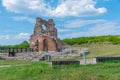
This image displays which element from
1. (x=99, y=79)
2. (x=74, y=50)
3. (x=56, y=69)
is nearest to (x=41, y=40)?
(x=74, y=50)

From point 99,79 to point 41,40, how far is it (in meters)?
36.7

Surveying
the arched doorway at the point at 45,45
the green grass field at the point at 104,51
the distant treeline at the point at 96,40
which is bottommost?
the green grass field at the point at 104,51

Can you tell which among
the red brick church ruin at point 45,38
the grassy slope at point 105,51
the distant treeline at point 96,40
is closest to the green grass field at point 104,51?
the grassy slope at point 105,51

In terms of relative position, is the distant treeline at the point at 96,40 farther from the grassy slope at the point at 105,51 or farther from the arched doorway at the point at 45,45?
the arched doorway at the point at 45,45

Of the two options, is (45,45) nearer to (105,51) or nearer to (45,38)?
(45,38)

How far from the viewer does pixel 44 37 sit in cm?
4584

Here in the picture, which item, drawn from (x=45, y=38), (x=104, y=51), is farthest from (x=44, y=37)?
(x=104, y=51)

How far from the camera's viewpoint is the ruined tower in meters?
44.6

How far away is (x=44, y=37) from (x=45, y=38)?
336 mm

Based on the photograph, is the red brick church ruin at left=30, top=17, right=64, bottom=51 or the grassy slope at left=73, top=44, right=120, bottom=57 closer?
the grassy slope at left=73, top=44, right=120, bottom=57

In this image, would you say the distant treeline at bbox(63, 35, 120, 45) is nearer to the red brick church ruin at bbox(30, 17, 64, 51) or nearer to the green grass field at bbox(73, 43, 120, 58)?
the green grass field at bbox(73, 43, 120, 58)

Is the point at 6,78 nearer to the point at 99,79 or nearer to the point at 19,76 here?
the point at 19,76

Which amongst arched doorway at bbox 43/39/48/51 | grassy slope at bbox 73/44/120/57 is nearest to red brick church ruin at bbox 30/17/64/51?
arched doorway at bbox 43/39/48/51

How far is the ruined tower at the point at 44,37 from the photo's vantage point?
44612 mm
